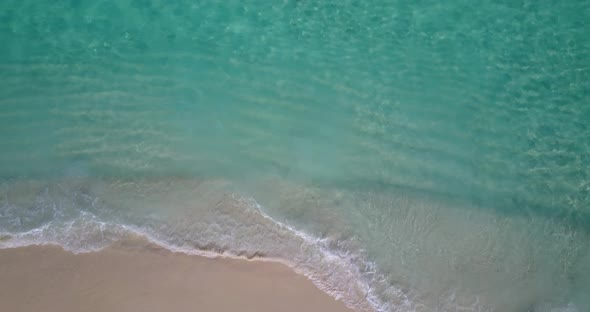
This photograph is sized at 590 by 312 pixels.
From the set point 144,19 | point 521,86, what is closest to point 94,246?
point 144,19

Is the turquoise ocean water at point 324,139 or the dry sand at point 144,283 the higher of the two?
the turquoise ocean water at point 324,139

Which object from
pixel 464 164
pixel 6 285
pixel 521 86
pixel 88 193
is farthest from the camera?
pixel 521 86

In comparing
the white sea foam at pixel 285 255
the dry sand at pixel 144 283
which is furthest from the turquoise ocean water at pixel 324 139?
the dry sand at pixel 144 283

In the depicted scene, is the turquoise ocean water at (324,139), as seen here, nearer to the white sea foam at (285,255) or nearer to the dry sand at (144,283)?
the white sea foam at (285,255)

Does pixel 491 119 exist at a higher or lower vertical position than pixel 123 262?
higher

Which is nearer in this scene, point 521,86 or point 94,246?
point 94,246

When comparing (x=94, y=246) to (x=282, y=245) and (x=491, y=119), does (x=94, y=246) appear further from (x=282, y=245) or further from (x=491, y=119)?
(x=491, y=119)

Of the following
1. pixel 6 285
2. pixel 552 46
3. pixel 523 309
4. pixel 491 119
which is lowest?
pixel 523 309
